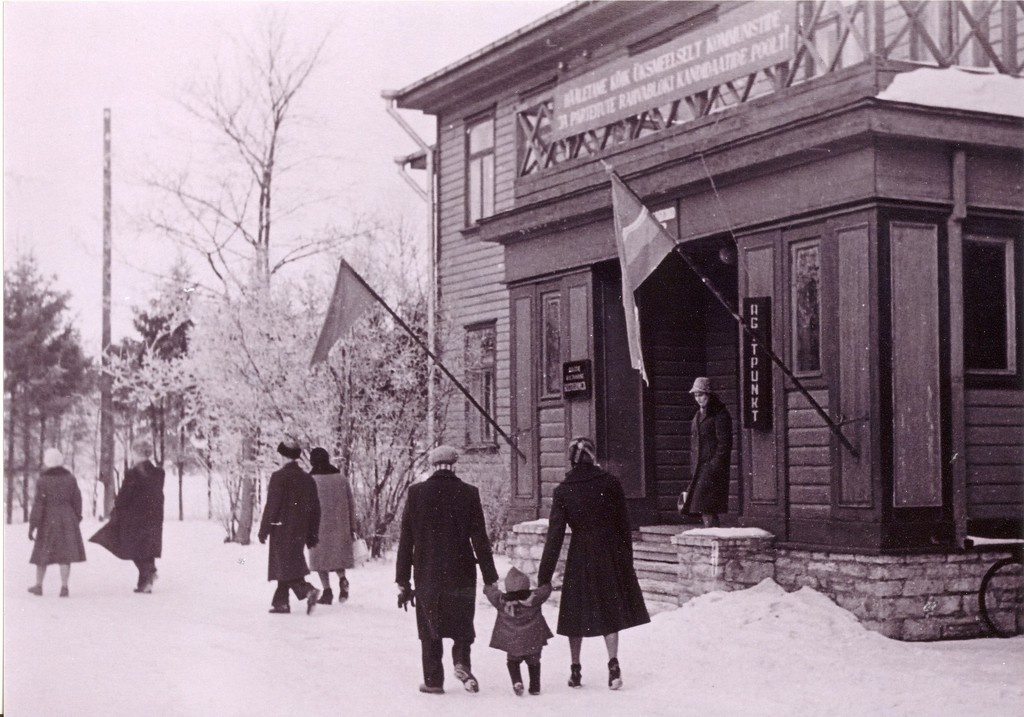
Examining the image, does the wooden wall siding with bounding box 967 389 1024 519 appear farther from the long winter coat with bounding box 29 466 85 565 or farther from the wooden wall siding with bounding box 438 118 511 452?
the long winter coat with bounding box 29 466 85 565

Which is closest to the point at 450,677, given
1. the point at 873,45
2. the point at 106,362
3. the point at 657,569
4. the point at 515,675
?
the point at 515,675

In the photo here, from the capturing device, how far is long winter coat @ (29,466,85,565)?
14609 millimetres

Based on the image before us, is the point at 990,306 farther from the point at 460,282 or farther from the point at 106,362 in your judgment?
the point at 460,282

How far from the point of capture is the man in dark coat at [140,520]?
15.1 metres

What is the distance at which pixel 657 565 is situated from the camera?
14258 millimetres

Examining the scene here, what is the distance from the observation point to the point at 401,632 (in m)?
13.0

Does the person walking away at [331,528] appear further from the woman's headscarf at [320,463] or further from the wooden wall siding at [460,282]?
the wooden wall siding at [460,282]

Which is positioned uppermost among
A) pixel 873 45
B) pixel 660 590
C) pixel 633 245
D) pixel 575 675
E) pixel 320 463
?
pixel 873 45

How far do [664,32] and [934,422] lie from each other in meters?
7.41

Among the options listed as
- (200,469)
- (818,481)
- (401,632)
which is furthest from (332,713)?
(200,469)

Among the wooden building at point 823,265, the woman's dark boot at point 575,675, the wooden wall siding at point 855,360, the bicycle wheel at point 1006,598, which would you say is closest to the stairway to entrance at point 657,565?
the wooden building at point 823,265

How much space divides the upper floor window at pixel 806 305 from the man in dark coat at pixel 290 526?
520 cm

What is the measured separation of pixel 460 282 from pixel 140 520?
25.8ft

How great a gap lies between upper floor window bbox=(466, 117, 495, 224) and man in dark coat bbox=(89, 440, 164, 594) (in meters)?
8.00
